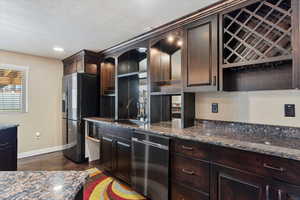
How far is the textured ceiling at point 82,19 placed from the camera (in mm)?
1877

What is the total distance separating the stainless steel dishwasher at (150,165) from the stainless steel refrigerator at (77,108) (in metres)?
1.67

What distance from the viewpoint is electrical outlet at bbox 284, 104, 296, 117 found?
166 cm

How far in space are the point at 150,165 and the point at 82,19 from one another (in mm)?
2081

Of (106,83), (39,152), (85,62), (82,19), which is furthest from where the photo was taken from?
(39,152)

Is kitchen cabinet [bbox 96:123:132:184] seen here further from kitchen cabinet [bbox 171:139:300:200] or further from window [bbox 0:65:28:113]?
window [bbox 0:65:28:113]

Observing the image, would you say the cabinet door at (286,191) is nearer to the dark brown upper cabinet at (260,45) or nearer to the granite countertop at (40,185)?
the dark brown upper cabinet at (260,45)

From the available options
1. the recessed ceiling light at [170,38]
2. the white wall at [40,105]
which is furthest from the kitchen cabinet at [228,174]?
the white wall at [40,105]

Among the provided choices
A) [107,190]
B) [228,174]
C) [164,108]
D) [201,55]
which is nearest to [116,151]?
[107,190]

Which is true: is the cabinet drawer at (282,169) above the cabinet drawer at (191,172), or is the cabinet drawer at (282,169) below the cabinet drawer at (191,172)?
above

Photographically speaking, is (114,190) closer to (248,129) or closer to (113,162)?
(113,162)

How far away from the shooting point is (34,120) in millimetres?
4059

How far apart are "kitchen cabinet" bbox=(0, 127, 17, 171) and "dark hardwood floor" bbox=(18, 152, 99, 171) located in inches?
23.9

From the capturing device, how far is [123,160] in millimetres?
2561

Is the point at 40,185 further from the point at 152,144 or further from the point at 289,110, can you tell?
the point at 289,110
